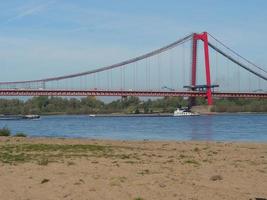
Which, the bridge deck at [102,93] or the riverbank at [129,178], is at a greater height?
the bridge deck at [102,93]

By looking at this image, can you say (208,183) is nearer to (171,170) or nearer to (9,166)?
(171,170)

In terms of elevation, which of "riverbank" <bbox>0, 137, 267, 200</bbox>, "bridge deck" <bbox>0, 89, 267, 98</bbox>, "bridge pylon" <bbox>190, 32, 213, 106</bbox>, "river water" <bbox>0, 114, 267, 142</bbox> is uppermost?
"bridge pylon" <bbox>190, 32, 213, 106</bbox>

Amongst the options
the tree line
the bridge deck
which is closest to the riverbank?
the bridge deck

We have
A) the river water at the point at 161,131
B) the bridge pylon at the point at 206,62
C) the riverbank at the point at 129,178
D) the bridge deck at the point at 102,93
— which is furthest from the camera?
the bridge pylon at the point at 206,62

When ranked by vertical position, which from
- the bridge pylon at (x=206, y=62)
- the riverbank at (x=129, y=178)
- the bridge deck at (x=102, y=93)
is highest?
the bridge pylon at (x=206, y=62)

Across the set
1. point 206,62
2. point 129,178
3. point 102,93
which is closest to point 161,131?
point 102,93

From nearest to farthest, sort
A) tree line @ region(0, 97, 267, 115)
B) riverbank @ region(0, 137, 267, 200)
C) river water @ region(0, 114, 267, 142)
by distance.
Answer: riverbank @ region(0, 137, 267, 200) < river water @ region(0, 114, 267, 142) < tree line @ region(0, 97, 267, 115)

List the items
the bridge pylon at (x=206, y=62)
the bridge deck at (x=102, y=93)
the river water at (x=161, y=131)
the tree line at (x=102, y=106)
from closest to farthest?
the river water at (x=161, y=131), the bridge deck at (x=102, y=93), the bridge pylon at (x=206, y=62), the tree line at (x=102, y=106)

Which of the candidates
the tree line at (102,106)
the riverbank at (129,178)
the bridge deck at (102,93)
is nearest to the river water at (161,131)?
the bridge deck at (102,93)

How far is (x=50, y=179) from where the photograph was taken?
10773 millimetres

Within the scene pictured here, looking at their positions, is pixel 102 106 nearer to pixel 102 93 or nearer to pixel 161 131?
pixel 102 93

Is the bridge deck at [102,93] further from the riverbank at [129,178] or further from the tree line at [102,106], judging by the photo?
the riverbank at [129,178]

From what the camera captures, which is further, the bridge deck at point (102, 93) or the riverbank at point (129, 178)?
the bridge deck at point (102, 93)

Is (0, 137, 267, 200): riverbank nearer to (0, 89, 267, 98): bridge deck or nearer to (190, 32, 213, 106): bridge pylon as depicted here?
(0, 89, 267, 98): bridge deck
